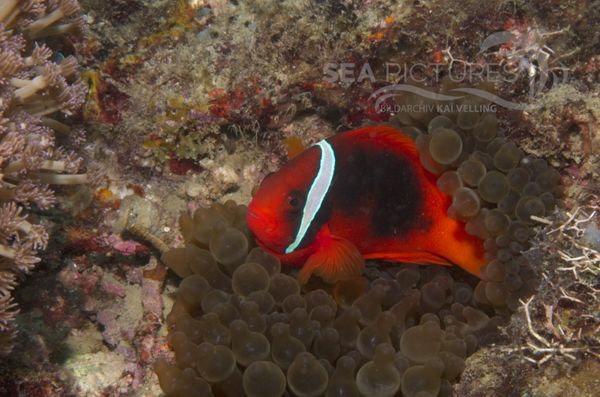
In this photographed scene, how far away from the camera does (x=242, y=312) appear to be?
213 cm

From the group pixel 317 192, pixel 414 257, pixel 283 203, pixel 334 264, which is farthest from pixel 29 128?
pixel 414 257

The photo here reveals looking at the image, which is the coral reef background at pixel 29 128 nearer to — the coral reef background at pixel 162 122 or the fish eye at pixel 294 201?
the coral reef background at pixel 162 122

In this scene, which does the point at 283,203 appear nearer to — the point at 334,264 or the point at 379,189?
the point at 334,264

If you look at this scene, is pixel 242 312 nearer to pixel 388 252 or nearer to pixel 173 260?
pixel 173 260

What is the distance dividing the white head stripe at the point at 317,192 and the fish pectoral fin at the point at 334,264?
134mm

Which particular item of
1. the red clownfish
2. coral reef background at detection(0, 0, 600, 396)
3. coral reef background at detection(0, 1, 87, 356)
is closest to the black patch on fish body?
the red clownfish

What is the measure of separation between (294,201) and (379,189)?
0.41 meters

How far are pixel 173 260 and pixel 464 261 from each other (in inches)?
53.3

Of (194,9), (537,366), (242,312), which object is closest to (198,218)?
(242,312)

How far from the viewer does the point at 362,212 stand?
7.78 ft

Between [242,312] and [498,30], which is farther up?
[498,30]

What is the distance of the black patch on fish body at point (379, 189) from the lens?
2348 millimetres

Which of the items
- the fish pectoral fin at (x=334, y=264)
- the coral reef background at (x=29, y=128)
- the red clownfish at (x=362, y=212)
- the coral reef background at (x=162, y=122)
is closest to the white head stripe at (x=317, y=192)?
the red clownfish at (x=362, y=212)

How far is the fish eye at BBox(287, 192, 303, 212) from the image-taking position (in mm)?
2229
